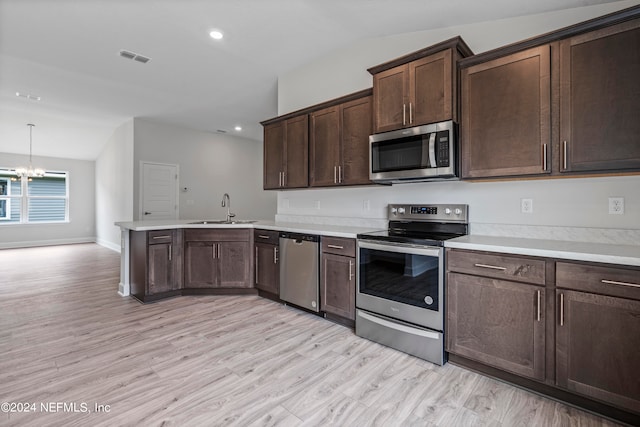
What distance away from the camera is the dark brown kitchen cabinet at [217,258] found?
3.68 m

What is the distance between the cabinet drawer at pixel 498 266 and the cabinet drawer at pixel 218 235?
245 centimetres

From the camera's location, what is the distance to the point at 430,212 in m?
2.69

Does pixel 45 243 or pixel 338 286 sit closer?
pixel 338 286

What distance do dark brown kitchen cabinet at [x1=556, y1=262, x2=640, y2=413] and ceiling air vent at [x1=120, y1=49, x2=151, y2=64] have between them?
460 centimetres

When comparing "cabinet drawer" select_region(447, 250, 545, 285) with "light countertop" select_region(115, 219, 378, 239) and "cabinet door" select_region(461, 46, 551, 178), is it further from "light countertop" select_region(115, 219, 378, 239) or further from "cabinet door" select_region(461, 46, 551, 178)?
"light countertop" select_region(115, 219, 378, 239)

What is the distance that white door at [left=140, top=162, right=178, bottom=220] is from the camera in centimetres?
611

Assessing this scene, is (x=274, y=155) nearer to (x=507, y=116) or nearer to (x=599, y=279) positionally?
(x=507, y=116)

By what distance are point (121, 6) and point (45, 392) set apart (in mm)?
3125

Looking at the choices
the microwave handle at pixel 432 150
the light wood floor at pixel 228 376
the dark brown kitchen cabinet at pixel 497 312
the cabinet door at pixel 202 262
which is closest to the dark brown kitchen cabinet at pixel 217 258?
the cabinet door at pixel 202 262

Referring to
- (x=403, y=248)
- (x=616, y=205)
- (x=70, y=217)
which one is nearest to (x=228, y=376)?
(x=403, y=248)

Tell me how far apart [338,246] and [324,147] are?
1179mm

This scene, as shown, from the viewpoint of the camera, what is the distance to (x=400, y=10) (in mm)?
2598

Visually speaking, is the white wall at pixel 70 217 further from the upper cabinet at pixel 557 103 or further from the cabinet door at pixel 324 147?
the upper cabinet at pixel 557 103

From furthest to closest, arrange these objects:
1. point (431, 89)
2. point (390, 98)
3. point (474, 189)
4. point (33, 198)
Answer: point (33, 198) < point (390, 98) < point (474, 189) < point (431, 89)
